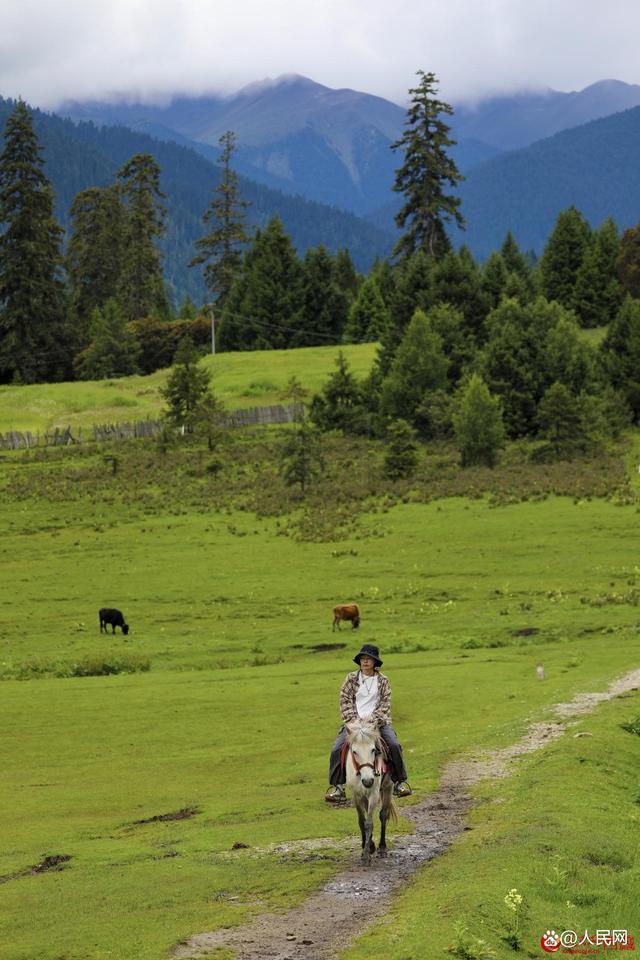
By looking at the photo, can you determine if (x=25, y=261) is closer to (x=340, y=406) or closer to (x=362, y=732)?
(x=340, y=406)

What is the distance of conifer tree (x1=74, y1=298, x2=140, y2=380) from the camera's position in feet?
438

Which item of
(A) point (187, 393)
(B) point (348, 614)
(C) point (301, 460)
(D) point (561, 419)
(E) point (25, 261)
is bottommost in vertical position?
(B) point (348, 614)

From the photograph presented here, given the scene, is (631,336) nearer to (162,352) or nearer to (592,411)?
(592,411)

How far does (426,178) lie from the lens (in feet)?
450

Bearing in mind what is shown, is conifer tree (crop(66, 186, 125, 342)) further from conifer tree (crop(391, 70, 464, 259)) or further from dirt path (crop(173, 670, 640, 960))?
dirt path (crop(173, 670, 640, 960))

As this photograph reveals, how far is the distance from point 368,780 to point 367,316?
131 m

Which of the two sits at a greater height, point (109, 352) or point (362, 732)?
point (109, 352)

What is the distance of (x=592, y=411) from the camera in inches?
3398

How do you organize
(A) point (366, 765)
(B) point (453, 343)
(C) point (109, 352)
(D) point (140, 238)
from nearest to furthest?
(A) point (366, 765), (B) point (453, 343), (C) point (109, 352), (D) point (140, 238)

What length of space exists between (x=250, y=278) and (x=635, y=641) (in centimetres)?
11364

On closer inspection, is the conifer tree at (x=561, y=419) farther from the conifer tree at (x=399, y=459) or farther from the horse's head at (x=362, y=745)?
the horse's head at (x=362, y=745)

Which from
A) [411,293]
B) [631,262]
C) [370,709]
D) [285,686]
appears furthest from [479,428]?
[370,709]

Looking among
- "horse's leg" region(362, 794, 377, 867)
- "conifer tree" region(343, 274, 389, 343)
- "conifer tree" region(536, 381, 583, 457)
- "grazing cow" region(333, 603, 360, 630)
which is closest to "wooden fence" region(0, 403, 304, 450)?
"conifer tree" region(536, 381, 583, 457)

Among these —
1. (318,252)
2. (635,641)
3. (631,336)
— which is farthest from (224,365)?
(635,641)
